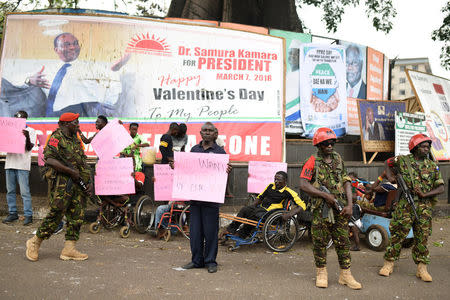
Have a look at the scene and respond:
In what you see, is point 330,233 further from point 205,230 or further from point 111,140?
point 111,140

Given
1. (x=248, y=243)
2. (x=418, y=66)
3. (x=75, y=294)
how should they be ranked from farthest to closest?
(x=418, y=66)
(x=248, y=243)
(x=75, y=294)

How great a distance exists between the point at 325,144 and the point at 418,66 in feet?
345

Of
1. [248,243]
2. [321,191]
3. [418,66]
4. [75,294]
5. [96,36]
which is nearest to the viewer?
[75,294]

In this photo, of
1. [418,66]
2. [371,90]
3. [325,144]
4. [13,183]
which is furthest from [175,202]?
[418,66]

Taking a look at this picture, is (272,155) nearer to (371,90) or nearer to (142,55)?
(142,55)

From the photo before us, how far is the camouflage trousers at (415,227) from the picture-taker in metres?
5.28

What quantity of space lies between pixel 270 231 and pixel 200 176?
1873mm

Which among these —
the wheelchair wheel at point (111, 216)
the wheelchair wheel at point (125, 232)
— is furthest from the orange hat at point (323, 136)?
the wheelchair wheel at point (111, 216)

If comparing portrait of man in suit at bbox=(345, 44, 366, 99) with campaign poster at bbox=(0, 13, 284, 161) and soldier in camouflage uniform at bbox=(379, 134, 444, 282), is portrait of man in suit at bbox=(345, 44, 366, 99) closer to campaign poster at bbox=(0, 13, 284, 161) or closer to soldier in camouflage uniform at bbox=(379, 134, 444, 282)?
campaign poster at bbox=(0, 13, 284, 161)

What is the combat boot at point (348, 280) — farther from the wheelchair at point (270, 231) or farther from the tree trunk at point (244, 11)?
the tree trunk at point (244, 11)

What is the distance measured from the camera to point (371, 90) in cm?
1372

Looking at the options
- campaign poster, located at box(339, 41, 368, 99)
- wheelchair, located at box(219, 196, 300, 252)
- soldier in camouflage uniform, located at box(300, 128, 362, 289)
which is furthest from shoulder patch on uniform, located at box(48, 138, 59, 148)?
campaign poster, located at box(339, 41, 368, 99)

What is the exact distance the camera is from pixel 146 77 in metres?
9.79

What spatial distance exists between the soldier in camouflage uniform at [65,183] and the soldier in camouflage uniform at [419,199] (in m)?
3.86
